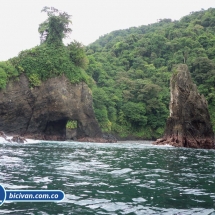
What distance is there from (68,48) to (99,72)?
19255 millimetres

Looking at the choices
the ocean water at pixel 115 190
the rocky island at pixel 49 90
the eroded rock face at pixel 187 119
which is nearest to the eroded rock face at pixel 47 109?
the rocky island at pixel 49 90

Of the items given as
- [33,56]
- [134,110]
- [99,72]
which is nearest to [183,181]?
[33,56]

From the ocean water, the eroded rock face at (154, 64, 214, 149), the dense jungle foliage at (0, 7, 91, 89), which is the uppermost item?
the dense jungle foliage at (0, 7, 91, 89)

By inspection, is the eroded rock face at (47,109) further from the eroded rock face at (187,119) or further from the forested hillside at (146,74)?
the eroded rock face at (187,119)

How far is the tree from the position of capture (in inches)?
2206

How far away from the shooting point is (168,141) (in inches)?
1642

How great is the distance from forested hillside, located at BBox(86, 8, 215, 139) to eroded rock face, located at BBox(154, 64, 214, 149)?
20.9 m

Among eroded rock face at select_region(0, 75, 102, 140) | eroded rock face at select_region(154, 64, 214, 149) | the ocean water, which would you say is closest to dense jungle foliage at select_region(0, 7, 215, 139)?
eroded rock face at select_region(0, 75, 102, 140)

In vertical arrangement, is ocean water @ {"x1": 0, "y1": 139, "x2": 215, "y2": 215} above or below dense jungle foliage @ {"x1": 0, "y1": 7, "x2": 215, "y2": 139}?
below

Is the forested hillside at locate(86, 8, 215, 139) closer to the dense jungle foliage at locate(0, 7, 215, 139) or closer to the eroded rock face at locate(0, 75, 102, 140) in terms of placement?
the dense jungle foliage at locate(0, 7, 215, 139)

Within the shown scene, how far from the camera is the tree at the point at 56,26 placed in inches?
2206

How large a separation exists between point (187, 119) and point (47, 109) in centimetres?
2425

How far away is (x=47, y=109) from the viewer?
165ft

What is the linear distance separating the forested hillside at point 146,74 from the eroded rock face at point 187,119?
2092cm
